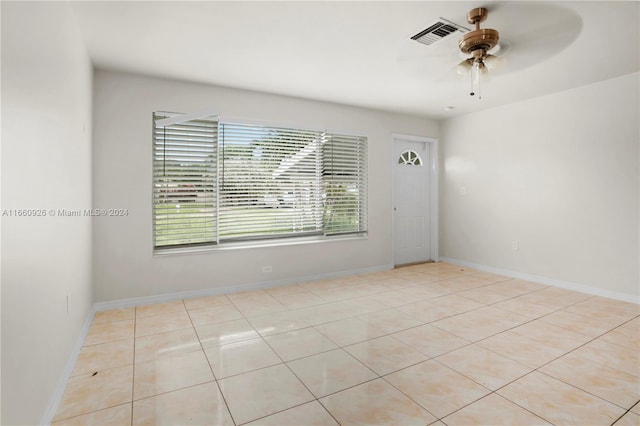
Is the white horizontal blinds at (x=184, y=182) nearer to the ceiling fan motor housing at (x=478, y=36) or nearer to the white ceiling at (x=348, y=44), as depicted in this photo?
the white ceiling at (x=348, y=44)

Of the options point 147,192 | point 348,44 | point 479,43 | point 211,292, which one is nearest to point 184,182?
point 147,192

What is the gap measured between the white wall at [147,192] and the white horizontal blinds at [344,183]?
0.33 meters

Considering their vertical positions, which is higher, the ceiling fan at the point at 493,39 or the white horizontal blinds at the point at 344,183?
the ceiling fan at the point at 493,39

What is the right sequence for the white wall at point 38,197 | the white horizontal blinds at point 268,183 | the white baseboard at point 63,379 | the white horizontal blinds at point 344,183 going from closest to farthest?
the white wall at point 38,197 < the white baseboard at point 63,379 < the white horizontal blinds at point 268,183 < the white horizontal blinds at point 344,183

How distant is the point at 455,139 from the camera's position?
5641 mm

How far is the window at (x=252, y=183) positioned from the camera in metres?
3.78

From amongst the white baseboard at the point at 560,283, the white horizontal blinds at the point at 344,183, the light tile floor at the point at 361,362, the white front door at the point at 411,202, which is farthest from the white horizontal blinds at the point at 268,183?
the white baseboard at the point at 560,283

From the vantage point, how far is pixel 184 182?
3828 millimetres

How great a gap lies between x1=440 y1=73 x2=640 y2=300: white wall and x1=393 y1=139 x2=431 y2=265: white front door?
1.52 ft

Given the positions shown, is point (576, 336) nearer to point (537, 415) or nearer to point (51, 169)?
point (537, 415)

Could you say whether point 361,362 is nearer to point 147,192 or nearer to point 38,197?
point 38,197

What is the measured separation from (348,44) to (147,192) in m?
2.64

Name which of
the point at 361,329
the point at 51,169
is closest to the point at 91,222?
the point at 51,169

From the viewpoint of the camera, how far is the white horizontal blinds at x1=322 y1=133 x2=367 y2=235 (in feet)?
15.9
